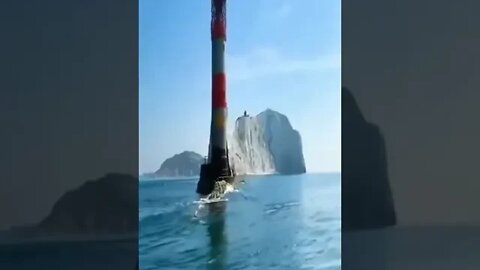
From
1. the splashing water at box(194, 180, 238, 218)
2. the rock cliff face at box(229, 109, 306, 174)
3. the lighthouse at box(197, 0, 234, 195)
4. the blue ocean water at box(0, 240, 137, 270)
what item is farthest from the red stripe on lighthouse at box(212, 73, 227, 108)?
the blue ocean water at box(0, 240, 137, 270)

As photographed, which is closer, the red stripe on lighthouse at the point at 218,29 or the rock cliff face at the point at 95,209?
the rock cliff face at the point at 95,209

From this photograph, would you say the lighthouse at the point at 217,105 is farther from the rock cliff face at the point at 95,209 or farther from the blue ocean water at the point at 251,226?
the rock cliff face at the point at 95,209

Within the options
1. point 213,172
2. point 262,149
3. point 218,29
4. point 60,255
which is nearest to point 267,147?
point 262,149

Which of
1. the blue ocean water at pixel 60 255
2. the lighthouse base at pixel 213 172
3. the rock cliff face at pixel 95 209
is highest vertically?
the lighthouse base at pixel 213 172

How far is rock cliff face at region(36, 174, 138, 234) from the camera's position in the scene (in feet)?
8.92

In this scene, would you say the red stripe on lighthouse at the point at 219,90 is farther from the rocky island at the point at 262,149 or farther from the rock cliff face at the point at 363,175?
the rock cliff face at the point at 363,175

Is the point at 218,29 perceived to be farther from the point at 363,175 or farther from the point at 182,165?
the point at 363,175

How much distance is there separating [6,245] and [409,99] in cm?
189

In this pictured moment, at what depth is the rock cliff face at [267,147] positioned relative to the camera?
2922 mm

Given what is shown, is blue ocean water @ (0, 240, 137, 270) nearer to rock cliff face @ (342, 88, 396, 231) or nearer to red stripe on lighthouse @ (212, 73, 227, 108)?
red stripe on lighthouse @ (212, 73, 227, 108)

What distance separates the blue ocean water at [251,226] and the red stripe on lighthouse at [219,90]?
368 millimetres

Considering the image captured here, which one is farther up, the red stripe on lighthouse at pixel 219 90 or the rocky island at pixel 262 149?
the red stripe on lighthouse at pixel 219 90

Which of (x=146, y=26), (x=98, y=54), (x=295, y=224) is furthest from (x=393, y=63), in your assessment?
(x=98, y=54)

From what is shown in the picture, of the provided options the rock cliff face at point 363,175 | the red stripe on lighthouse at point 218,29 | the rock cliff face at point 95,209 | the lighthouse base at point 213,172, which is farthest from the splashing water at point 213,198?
the red stripe on lighthouse at point 218,29
